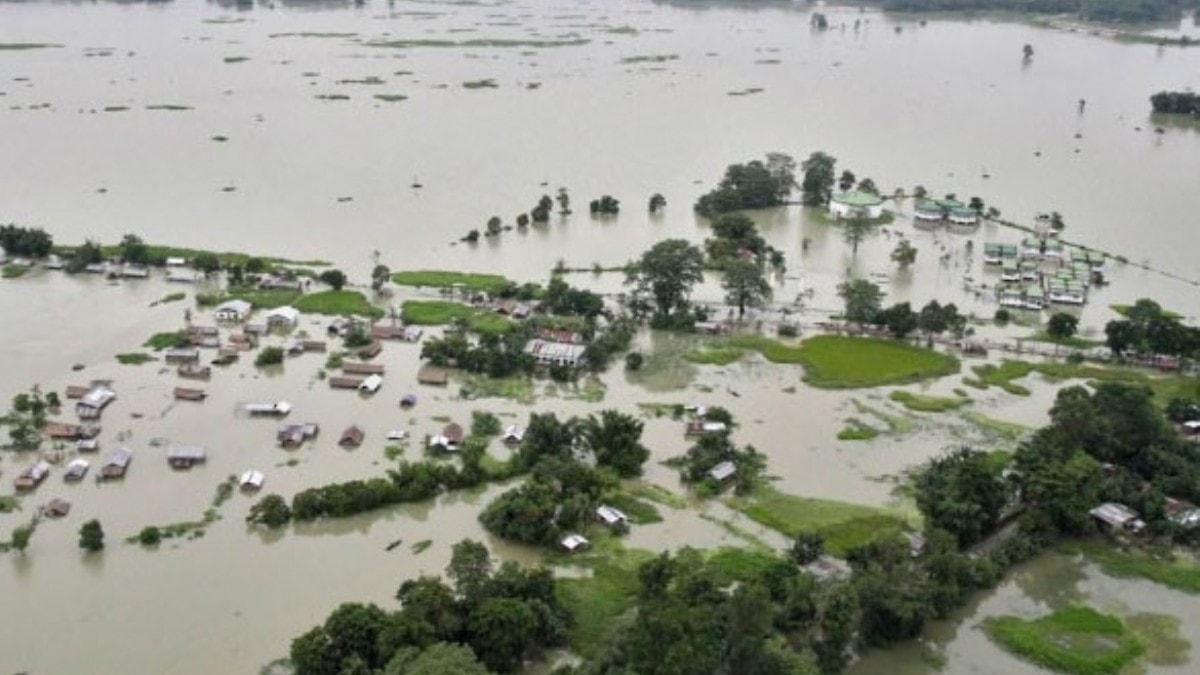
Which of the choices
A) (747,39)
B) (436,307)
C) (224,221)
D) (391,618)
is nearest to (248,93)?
(224,221)

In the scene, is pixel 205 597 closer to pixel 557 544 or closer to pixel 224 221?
pixel 557 544

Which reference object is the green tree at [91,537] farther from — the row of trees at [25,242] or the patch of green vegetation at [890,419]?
the row of trees at [25,242]

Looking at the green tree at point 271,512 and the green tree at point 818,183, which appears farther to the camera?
the green tree at point 818,183

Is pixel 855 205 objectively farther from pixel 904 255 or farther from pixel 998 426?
pixel 998 426

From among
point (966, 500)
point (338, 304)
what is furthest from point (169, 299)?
point (966, 500)

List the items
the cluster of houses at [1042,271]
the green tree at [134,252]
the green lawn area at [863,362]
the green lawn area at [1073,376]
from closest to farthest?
the green lawn area at [1073,376]
the green lawn area at [863,362]
the cluster of houses at [1042,271]
the green tree at [134,252]

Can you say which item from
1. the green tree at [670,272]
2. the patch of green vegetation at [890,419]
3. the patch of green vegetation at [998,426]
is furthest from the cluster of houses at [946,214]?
the patch of green vegetation at [890,419]

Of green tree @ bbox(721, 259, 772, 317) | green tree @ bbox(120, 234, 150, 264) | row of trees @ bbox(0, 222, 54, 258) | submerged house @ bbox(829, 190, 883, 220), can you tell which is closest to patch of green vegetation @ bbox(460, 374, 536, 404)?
green tree @ bbox(721, 259, 772, 317)
